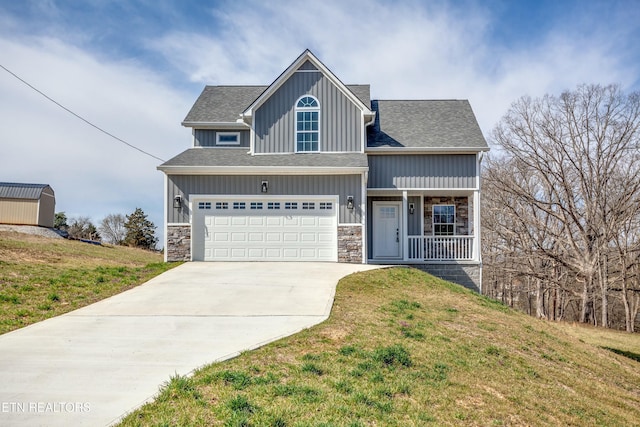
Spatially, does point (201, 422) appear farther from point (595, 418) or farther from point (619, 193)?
point (619, 193)

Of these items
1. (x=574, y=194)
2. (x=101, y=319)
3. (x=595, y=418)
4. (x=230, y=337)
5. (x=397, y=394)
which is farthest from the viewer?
(x=574, y=194)

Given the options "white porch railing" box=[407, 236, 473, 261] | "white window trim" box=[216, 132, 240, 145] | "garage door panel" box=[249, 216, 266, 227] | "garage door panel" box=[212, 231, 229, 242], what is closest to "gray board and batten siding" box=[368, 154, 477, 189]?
"white porch railing" box=[407, 236, 473, 261]

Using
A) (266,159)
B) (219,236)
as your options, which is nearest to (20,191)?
(219,236)

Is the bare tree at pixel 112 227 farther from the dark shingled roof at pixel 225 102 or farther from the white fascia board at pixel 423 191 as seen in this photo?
the white fascia board at pixel 423 191

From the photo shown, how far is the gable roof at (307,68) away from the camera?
16250 mm

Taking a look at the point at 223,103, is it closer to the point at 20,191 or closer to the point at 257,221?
the point at 257,221

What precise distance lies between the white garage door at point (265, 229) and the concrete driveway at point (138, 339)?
324cm

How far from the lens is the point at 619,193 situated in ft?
68.1

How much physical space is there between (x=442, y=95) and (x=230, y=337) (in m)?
18.2

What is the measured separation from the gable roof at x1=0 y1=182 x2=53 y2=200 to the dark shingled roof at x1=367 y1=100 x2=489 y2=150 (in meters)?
20.7

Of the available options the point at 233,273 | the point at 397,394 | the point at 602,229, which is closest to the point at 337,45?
the point at 233,273

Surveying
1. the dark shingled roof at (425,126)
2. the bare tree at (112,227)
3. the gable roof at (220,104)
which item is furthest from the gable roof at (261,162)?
the bare tree at (112,227)

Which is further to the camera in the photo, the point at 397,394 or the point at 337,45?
the point at 337,45

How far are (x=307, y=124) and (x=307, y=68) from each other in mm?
2100
